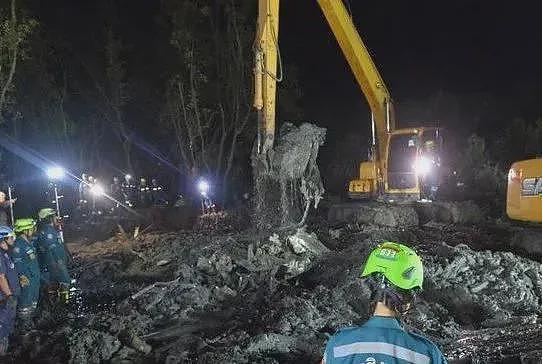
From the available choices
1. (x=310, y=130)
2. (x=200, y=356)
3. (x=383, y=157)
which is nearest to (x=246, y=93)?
(x=383, y=157)

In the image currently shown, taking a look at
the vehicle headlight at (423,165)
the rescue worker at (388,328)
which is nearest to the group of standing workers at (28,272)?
the rescue worker at (388,328)

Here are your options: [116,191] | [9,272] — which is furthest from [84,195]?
[9,272]

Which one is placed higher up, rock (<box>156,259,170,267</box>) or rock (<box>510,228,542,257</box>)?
rock (<box>510,228,542,257</box>)

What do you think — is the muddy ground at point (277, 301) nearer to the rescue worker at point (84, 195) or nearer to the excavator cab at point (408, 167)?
the excavator cab at point (408, 167)

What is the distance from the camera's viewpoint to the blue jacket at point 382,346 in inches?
78.8

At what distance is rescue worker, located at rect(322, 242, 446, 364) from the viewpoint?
2.02 meters

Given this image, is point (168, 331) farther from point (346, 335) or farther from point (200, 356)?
point (346, 335)

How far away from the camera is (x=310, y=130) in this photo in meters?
10.6

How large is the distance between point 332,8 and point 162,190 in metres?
20.8

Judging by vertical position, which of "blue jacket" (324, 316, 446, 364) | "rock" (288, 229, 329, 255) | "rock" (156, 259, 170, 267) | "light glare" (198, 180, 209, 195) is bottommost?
"rock" (156, 259, 170, 267)

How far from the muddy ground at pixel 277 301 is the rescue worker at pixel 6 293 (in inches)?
10.8

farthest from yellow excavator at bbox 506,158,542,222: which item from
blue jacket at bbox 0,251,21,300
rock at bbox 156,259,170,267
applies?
blue jacket at bbox 0,251,21,300

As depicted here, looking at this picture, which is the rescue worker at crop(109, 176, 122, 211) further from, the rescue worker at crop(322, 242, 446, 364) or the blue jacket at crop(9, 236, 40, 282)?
the rescue worker at crop(322, 242, 446, 364)

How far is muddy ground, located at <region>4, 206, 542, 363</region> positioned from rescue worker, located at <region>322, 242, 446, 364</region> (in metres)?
3.27
